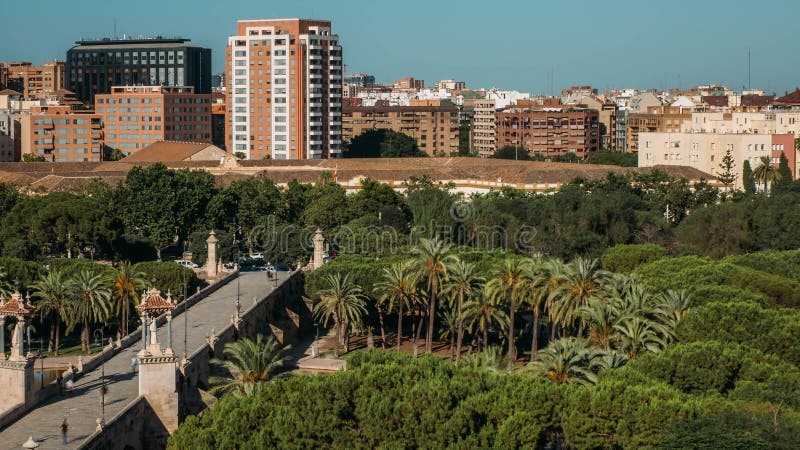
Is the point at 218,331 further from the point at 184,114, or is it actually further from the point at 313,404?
the point at 184,114

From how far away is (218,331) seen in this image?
194 ft

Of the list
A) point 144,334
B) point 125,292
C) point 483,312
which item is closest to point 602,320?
point 483,312

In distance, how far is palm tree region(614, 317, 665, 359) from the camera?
55.3 m

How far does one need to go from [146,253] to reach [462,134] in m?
104

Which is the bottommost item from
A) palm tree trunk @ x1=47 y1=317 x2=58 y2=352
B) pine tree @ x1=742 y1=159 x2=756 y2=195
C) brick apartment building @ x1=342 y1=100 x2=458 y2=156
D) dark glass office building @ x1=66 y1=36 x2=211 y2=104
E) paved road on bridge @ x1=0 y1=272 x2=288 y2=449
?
palm tree trunk @ x1=47 y1=317 x2=58 y2=352

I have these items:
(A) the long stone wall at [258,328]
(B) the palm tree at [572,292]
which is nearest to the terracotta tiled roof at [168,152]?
(A) the long stone wall at [258,328]

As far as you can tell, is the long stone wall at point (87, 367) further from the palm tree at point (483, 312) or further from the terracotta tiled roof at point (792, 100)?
the terracotta tiled roof at point (792, 100)

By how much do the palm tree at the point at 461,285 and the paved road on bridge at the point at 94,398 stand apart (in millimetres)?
8456

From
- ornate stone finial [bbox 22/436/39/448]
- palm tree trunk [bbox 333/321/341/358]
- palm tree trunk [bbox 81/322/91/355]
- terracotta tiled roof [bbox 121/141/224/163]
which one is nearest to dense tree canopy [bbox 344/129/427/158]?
terracotta tiled roof [bbox 121/141/224/163]

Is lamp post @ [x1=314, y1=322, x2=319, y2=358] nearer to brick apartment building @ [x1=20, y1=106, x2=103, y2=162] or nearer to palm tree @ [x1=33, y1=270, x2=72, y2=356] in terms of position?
palm tree @ [x1=33, y1=270, x2=72, y2=356]

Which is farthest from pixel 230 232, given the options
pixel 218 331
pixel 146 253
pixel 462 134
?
pixel 462 134

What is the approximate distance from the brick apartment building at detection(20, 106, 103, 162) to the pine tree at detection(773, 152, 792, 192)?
62.3 meters

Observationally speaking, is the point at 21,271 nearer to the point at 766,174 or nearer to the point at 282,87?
the point at 766,174

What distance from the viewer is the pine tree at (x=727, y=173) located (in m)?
112
